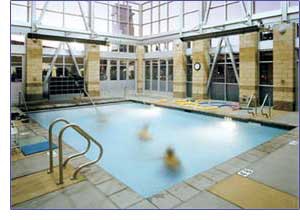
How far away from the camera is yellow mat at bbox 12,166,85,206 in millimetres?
2928

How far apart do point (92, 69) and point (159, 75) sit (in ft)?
12.4

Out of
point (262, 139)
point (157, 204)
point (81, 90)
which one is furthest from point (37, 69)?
point (157, 204)

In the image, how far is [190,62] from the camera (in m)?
12.7

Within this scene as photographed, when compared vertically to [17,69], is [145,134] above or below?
below

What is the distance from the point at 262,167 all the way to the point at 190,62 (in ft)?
31.4

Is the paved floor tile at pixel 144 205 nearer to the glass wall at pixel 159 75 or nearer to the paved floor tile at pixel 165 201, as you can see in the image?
the paved floor tile at pixel 165 201

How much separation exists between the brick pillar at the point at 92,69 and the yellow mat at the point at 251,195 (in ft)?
35.9

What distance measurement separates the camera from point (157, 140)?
21.3 ft

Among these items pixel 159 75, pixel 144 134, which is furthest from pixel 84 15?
pixel 144 134

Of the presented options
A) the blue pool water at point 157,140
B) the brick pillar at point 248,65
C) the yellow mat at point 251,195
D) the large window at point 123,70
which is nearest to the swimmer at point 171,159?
the blue pool water at point 157,140

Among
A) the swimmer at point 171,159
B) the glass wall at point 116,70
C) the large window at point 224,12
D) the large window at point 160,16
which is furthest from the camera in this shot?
the glass wall at point 116,70

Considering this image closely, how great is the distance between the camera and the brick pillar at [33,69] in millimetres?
11305

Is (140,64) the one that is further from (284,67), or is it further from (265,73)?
(284,67)

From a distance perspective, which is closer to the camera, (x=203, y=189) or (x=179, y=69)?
(x=203, y=189)
